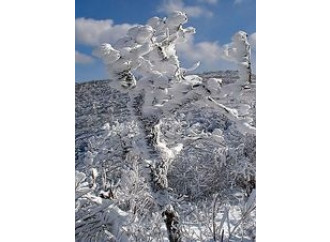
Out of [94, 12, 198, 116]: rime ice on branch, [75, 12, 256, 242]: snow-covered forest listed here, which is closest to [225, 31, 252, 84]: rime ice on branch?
[75, 12, 256, 242]: snow-covered forest

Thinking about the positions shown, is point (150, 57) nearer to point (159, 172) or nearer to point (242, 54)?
point (242, 54)

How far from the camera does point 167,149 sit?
2.78 metres

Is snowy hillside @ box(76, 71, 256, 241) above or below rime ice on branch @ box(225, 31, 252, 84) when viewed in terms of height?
below

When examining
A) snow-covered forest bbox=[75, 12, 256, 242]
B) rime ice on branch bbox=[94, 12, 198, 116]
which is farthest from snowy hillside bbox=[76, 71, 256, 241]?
rime ice on branch bbox=[94, 12, 198, 116]

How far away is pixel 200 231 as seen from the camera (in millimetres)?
2760

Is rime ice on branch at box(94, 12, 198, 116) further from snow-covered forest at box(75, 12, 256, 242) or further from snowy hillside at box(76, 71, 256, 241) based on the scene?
snowy hillside at box(76, 71, 256, 241)

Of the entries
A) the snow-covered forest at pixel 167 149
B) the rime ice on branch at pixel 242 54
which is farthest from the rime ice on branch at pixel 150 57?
the rime ice on branch at pixel 242 54

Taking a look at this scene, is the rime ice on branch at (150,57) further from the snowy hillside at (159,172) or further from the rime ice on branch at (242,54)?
the rime ice on branch at (242,54)

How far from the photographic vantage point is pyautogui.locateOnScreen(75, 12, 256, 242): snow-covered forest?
8.75 ft

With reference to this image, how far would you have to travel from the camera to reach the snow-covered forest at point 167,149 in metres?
2.67

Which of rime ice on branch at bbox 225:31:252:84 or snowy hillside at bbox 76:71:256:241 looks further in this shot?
snowy hillside at bbox 76:71:256:241
